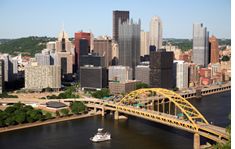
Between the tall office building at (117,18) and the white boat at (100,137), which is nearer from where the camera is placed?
the white boat at (100,137)

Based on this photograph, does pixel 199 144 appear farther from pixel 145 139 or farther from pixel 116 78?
pixel 116 78

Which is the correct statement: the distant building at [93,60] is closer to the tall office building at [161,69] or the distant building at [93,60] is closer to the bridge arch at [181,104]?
the tall office building at [161,69]

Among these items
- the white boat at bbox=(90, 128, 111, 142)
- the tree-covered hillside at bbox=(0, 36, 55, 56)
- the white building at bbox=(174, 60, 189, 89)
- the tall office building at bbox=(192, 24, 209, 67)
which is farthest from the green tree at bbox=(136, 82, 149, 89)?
the tree-covered hillside at bbox=(0, 36, 55, 56)

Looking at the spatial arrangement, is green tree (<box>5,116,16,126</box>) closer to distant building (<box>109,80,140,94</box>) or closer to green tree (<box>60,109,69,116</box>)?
green tree (<box>60,109,69,116</box>)

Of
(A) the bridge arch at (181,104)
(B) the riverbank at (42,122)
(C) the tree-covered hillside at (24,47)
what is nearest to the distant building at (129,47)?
(A) the bridge arch at (181,104)

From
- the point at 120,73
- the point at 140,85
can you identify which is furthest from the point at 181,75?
the point at 120,73

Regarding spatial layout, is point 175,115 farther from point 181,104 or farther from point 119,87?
point 119,87
